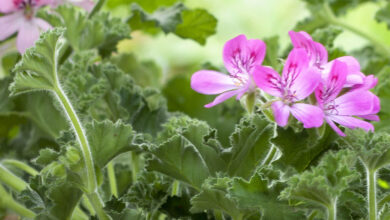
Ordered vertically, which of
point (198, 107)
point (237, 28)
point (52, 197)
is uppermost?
point (52, 197)

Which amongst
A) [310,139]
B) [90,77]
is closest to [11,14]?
[90,77]

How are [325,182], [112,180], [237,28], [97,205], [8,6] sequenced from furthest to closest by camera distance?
[237,28]
[8,6]
[112,180]
[97,205]
[325,182]

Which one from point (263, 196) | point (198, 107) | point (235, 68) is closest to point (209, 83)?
point (235, 68)

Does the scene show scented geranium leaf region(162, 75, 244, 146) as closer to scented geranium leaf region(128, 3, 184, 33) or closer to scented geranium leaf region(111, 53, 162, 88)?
scented geranium leaf region(111, 53, 162, 88)

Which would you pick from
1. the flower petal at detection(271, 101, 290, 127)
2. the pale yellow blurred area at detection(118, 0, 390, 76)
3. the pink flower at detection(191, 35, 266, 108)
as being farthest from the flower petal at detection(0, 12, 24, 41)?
the pale yellow blurred area at detection(118, 0, 390, 76)

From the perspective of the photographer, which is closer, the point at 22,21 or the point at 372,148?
the point at 372,148

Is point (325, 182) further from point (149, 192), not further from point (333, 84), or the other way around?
point (149, 192)

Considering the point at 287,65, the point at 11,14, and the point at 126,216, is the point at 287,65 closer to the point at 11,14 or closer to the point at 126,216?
the point at 126,216
